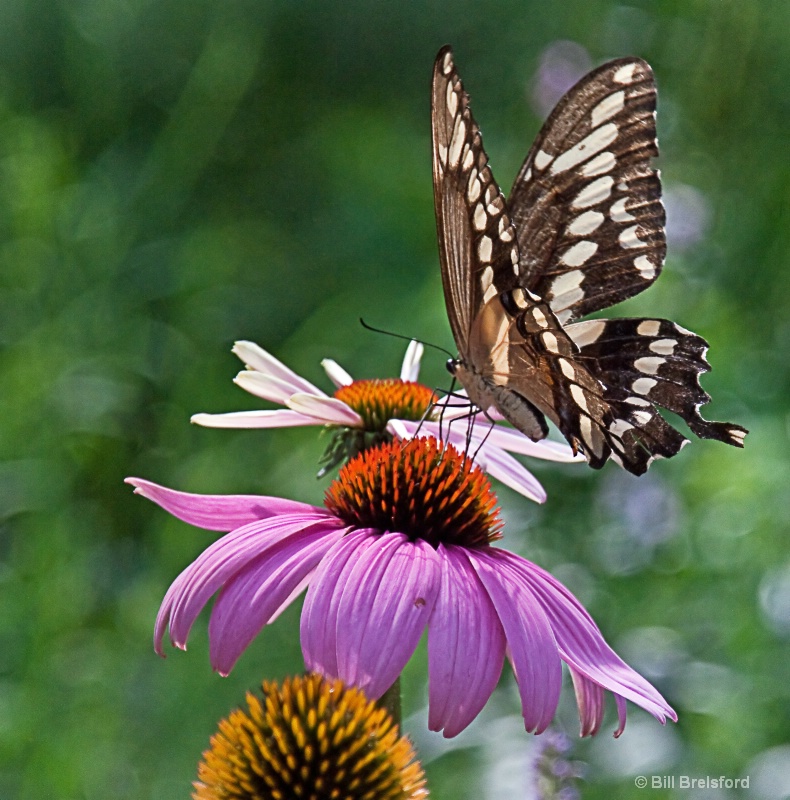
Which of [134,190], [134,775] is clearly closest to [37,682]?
[134,775]

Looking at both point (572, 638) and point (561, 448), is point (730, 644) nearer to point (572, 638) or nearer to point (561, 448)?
point (561, 448)

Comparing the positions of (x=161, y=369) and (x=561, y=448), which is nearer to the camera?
(x=561, y=448)

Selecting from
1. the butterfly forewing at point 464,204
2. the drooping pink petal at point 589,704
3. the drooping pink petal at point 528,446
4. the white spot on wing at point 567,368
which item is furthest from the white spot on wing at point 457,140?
the drooping pink petal at point 589,704

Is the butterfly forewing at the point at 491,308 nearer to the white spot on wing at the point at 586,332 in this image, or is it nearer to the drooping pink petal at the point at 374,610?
the white spot on wing at the point at 586,332

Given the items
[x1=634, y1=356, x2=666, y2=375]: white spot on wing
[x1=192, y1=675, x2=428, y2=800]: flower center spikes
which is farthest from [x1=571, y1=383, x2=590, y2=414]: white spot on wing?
[x1=192, y1=675, x2=428, y2=800]: flower center spikes

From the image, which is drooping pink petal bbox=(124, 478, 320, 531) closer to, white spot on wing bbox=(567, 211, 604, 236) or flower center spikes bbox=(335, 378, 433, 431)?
flower center spikes bbox=(335, 378, 433, 431)

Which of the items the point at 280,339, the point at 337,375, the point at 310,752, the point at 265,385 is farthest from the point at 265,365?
the point at 280,339

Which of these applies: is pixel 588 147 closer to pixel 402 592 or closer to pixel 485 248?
pixel 485 248
